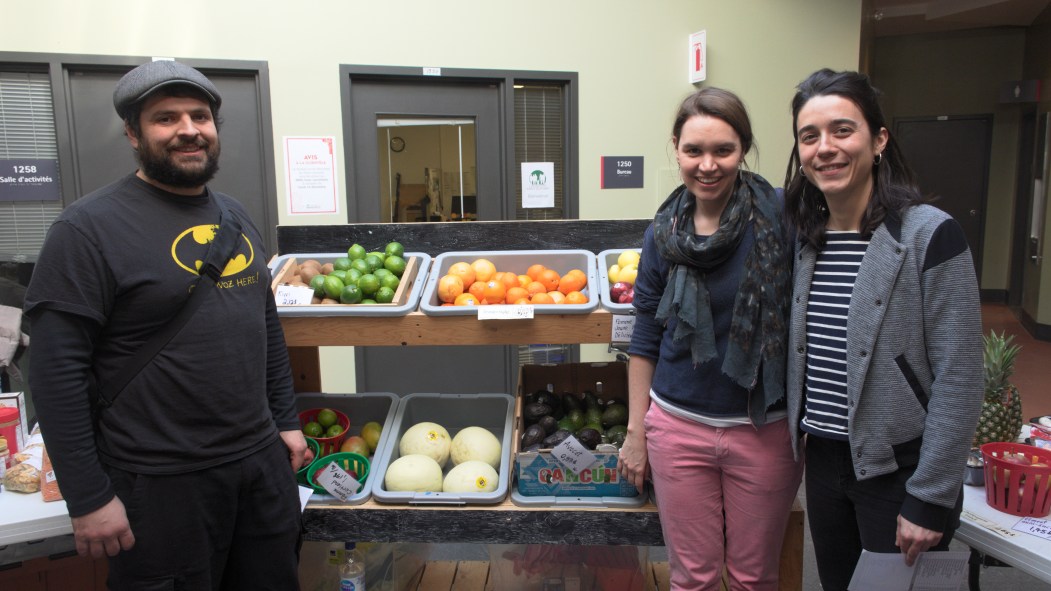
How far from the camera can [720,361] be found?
1502mm

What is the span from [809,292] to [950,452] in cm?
39

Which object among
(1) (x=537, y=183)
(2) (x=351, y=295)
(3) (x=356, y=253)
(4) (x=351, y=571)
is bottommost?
(4) (x=351, y=571)

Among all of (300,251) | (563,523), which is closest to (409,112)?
(300,251)

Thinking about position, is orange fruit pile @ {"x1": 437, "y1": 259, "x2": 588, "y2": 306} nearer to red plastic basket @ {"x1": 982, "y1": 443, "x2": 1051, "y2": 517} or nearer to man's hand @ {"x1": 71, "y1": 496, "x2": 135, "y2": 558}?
man's hand @ {"x1": 71, "y1": 496, "x2": 135, "y2": 558}

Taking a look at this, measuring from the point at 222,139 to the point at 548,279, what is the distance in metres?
2.57

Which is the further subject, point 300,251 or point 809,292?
→ point 300,251

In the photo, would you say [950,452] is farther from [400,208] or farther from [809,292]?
[400,208]

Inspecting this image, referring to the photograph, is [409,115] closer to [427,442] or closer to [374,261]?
[374,261]

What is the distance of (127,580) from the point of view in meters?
1.47

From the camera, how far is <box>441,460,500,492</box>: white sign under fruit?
1964 millimetres

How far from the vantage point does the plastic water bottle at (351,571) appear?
2095mm

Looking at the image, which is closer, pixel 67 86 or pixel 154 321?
pixel 154 321

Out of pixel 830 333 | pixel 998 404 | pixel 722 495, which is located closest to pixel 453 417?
pixel 722 495

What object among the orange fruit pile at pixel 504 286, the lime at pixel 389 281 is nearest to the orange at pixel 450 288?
the orange fruit pile at pixel 504 286
